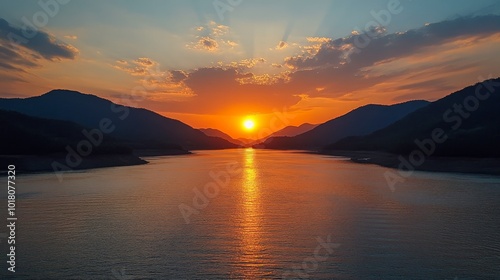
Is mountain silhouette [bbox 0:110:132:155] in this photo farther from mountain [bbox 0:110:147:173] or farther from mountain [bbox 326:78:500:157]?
mountain [bbox 326:78:500:157]

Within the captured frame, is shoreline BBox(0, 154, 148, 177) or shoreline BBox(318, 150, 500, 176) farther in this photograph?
shoreline BBox(0, 154, 148, 177)

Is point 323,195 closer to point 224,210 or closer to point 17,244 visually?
point 224,210

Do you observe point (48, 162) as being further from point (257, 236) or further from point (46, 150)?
point (257, 236)

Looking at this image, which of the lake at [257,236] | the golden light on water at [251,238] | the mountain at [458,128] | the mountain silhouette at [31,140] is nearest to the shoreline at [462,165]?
the mountain at [458,128]

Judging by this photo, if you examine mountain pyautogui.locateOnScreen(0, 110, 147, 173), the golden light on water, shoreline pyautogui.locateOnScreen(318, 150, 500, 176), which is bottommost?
the golden light on water

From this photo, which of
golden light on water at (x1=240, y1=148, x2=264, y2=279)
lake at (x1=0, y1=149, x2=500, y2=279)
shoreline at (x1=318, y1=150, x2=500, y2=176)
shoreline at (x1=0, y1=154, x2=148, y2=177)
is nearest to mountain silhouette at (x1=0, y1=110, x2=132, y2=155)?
shoreline at (x1=0, y1=154, x2=148, y2=177)

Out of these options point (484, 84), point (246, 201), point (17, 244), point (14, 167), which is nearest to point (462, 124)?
point (484, 84)
